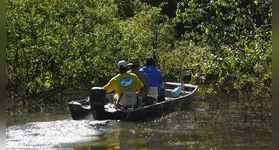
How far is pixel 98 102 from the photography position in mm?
10070

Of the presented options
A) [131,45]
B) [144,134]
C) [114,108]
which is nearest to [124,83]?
[114,108]

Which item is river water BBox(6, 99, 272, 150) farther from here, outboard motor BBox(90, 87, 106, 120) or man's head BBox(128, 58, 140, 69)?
man's head BBox(128, 58, 140, 69)

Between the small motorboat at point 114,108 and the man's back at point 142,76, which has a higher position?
the man's back at point 142,76

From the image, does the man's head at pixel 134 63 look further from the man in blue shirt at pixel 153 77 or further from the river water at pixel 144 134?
the river water at pixel 144 134

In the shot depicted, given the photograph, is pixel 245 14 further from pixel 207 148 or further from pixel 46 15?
pixel 46 15

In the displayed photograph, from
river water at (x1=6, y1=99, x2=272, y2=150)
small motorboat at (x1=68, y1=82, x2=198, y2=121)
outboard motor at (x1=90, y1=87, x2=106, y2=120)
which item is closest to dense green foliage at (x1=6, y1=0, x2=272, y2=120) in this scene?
river water at (x1=6, y1=99, x2=272, y2=150)

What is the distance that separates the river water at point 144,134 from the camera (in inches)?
316

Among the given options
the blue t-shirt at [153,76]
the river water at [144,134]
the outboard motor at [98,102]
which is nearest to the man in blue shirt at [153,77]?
the blue t-shirt at [153,76]

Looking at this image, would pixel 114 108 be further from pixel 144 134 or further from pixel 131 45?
pixel 131 45

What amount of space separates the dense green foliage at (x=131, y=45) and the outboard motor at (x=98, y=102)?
6.55ft

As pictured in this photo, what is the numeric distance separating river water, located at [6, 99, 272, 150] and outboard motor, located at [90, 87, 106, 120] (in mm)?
210

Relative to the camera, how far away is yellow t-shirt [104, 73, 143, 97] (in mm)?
10531

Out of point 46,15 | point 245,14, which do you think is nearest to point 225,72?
point 245,14

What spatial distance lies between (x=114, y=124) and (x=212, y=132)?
6.93 feet
